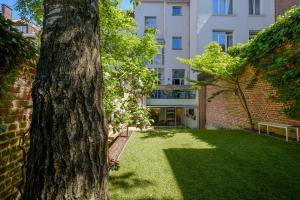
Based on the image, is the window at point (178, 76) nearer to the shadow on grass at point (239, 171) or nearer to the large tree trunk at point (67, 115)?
the shadow on grass at point (239, 171)

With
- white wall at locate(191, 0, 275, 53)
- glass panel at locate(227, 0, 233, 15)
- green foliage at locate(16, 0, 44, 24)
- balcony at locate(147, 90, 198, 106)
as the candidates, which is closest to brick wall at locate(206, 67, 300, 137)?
balcony at locate(147, 90, 198, 106)

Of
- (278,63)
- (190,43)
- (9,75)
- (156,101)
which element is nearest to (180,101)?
(156,101)

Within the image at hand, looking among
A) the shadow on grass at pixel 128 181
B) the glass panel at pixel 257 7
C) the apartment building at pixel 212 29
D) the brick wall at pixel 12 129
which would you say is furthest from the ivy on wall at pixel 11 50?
the glass panel at pixel 257 7

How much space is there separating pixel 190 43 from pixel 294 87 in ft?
49.3

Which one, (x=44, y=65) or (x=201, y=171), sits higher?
(x=44, y=65)

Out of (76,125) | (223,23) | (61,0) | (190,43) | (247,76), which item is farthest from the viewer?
(190,43)

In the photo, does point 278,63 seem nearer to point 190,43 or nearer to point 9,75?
point 9,75

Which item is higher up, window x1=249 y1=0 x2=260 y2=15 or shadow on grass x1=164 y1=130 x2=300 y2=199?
window x1=249 y1=0 x2=260 y2=15

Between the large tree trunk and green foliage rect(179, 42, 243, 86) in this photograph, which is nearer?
the large tree trunk

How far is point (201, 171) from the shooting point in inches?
178

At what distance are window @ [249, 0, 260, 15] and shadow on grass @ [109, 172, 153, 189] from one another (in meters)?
18.2

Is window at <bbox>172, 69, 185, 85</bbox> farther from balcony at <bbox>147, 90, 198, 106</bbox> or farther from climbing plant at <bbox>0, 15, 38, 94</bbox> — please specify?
climbing plant at <bbox>0, 15, 38, 94</bbox>

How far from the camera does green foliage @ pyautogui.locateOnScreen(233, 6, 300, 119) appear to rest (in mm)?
7141

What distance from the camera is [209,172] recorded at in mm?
4438
